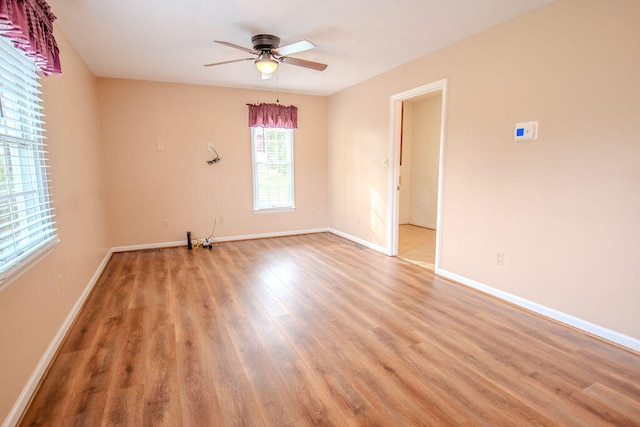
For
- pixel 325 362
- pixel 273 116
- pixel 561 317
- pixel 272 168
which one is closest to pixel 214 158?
pixel 272 168

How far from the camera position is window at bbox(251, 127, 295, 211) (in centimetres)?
556

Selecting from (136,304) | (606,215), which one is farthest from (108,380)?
(606,215)

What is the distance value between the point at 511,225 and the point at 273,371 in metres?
2.41

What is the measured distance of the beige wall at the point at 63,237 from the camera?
1671mm

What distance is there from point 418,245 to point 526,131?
2.74 metres

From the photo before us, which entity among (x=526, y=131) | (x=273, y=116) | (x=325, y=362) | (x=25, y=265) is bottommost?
(x=325, y=362)

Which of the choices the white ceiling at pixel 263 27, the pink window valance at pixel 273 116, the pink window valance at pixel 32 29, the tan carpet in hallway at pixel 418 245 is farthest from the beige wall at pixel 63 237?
the tan carpet in hallway at pixel 418 245

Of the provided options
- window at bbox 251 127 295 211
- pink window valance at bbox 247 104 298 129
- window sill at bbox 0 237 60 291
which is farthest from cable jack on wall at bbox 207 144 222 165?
window sill at bbox 0 237 60 291

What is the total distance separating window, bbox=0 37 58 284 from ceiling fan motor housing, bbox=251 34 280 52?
178 cm

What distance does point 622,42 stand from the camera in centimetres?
216

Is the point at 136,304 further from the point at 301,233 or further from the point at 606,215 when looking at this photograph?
the point at 606,215

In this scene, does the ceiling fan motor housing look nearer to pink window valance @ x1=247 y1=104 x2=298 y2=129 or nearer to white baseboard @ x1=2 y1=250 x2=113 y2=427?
pink window valance @ x1=247 y1=104 x2=298 y2=129

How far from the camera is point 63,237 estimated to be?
262 cm

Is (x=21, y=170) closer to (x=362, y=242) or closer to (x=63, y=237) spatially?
(x=63, y=237)
